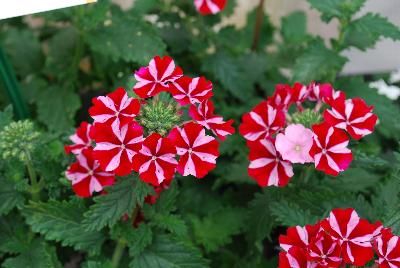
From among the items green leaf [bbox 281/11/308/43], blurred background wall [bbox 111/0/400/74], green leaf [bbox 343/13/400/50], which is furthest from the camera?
blurred background wall [bbox 111/0/400/74]

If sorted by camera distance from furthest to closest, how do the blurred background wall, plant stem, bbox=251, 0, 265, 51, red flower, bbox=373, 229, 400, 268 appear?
1. the blurred background wall
2. plant stem, bbox=251, 0, 265, 51
3. red flower, bbox=373, 229, 400, 268

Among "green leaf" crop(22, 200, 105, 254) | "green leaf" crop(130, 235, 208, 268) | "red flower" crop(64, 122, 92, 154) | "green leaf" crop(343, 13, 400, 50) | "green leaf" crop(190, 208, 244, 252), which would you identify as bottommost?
"green leaf" crop(190, 208, 244, 252)

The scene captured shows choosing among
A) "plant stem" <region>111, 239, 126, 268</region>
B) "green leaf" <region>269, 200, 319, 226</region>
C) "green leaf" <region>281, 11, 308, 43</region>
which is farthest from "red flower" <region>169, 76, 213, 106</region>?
"green leaf" <region>281, 11, 308, 43</region>

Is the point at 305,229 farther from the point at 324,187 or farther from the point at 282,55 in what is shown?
the point at 282,55

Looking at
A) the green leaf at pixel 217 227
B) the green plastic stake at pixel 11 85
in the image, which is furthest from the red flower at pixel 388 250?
the green plastic stake at pixel 11 85

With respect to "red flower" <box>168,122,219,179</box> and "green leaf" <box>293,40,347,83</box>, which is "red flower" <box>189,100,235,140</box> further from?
"green leaf" <box>293,40,347,83</box>

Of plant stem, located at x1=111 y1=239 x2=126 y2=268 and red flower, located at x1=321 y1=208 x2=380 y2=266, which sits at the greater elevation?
red flower, located at x1=321 y1=208 x2=380 y2=266

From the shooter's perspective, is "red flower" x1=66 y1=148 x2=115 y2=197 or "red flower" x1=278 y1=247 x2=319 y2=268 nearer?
"red flower" x1=278 y1=247 x2=319 y2=268

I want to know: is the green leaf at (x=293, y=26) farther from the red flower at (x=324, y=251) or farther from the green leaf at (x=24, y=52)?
the red flower at (x=324, y=251)
